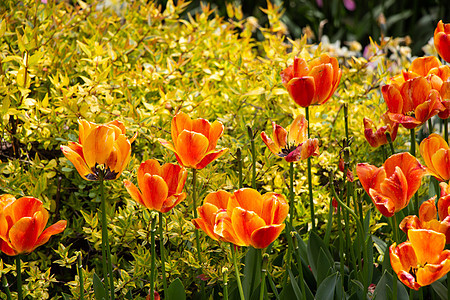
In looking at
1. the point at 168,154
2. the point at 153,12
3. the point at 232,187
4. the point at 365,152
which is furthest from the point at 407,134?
the point at 153,12

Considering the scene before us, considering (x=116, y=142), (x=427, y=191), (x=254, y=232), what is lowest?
(x=427, y=191)

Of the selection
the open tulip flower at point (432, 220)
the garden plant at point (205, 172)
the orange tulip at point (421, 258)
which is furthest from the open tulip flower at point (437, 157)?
the orange tulip at point (421, 258)

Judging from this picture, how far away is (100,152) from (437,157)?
2.22 ft

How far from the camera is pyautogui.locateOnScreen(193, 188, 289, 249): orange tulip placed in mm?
939

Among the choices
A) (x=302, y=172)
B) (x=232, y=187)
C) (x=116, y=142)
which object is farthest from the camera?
(x=302, y=172)

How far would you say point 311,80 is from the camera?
51.3 inches

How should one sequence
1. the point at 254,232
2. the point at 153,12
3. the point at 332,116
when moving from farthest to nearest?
the point at 153,12 → the point at 332,116 → the point at 254,232

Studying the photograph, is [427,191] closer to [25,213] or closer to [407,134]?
[407,134]

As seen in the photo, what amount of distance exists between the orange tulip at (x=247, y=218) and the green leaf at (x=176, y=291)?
0.25 metres

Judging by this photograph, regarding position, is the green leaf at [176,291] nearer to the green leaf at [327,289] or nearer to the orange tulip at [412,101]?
the green leaf at [327,289]

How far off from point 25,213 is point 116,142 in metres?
0.23

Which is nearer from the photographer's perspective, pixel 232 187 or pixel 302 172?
pixel 232 187

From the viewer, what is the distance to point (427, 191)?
1.81 meters

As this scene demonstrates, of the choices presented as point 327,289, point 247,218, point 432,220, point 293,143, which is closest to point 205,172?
point 293,143
